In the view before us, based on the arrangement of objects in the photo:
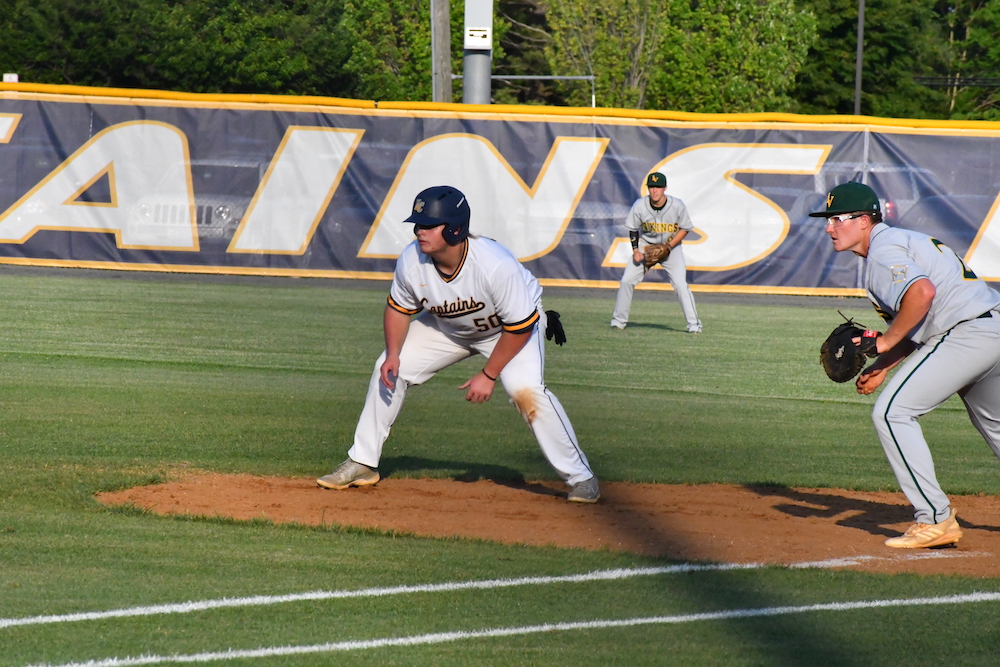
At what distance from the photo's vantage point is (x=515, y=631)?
4.32m

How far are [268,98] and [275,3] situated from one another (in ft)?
75.4

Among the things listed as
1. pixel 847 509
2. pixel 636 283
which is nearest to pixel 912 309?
pixel 847 509

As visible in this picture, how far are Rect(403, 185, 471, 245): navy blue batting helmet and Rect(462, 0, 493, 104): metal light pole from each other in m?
15.6

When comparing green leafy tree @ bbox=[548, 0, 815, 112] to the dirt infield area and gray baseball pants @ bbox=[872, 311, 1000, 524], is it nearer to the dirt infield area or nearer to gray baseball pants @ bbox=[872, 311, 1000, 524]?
the dirt infield area

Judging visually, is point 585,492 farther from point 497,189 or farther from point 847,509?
point 497,189

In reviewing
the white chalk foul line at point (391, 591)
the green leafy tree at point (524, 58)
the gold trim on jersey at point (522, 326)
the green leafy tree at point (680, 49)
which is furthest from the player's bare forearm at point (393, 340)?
the green leafy tree at point (524, 58)

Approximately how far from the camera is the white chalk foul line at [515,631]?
3.89 metres

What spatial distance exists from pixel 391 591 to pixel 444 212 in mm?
2033

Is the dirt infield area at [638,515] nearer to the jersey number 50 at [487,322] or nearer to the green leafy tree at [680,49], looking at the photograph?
the jersey number 50 at [487,322]

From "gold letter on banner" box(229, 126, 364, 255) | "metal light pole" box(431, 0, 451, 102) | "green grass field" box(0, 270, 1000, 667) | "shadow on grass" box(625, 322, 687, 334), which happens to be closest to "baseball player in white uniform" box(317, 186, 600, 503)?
"green grass field" box(0, 270, 1000, 667)

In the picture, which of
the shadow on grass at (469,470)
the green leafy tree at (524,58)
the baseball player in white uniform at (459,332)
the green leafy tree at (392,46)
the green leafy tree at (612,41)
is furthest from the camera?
the green leafy tree at (524,58)

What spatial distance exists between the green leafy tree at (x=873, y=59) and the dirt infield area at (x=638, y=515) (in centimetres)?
4545

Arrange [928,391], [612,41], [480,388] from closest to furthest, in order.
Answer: [928,391]
[480,388]
[612,41]

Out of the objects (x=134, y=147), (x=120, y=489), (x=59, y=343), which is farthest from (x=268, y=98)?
(x=120, y=489)
